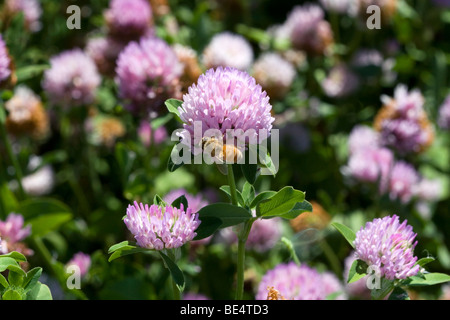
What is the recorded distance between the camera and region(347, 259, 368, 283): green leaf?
83cm

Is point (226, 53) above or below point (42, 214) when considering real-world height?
above

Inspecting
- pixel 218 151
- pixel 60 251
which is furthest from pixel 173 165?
pixel 60 251

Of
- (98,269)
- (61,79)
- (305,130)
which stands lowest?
(98,269)

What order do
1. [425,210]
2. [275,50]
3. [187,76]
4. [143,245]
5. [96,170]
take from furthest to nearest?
1. [275,50]
2. [96,170]
3. [425,210]
4. [187,76]
5. [143,245]

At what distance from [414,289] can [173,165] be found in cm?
81

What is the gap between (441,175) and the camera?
71.3 inches

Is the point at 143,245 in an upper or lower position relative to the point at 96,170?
lower

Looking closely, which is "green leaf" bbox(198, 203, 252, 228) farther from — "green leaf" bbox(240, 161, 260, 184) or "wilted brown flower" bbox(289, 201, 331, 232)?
"wilted brown flower" bbox(289, 201, 331, 232)

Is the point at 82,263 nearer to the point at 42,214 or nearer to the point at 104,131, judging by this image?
the point at 42,214

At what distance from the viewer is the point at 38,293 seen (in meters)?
0.90

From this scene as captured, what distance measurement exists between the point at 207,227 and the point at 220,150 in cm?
11

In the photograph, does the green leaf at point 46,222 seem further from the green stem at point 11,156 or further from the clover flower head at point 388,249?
the clover flower head at point 388,249

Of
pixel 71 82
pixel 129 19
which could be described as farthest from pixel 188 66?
pixel 71 82
